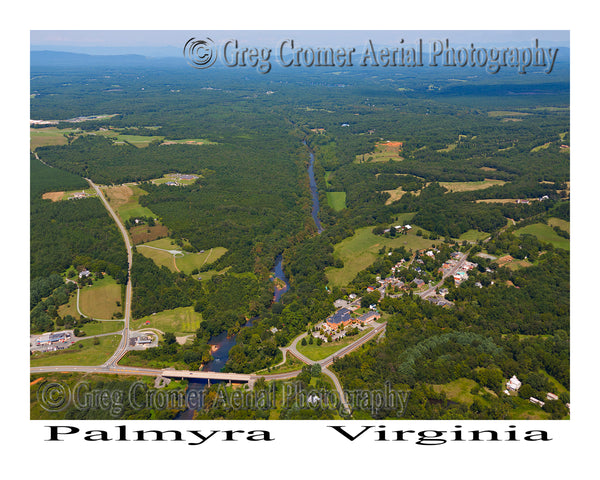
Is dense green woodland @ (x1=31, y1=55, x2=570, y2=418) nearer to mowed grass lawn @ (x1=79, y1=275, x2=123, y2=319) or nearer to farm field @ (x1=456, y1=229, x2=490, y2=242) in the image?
farm field @ (x1=456, y1=229, x2=490, y2=242)

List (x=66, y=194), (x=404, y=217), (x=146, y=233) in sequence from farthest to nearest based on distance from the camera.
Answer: (x=66, y=194) → (x=404, y=217) → (x=146, y=233)

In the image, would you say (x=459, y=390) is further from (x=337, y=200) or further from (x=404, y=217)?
(x=337, y=200)

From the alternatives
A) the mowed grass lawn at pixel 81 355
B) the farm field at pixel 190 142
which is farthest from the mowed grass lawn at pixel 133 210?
the farm field at pixel 190 142

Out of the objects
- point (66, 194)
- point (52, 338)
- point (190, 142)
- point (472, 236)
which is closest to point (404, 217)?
point (472, 236)

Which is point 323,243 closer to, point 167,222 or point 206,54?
point 167,222

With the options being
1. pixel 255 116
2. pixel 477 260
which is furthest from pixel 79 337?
pixel 255 116

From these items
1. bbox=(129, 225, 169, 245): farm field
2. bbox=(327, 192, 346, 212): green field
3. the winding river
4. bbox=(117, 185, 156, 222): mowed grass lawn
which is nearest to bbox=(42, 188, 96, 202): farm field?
bbox=(117, 185, 156, 222): mowed grass lawn
